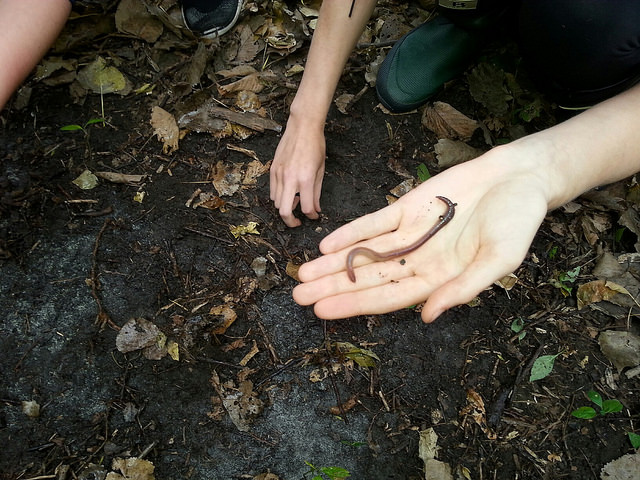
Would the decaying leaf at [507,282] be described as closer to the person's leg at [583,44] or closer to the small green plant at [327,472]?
the person's leg at [583,44]

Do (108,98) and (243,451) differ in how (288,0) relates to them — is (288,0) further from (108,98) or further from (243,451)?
(243,451)

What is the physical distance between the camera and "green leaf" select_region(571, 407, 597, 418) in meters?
3.20

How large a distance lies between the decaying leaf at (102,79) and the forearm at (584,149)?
126 inches

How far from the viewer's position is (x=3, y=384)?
305 cm

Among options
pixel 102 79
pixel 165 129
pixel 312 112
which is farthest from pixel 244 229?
pixel 102 79

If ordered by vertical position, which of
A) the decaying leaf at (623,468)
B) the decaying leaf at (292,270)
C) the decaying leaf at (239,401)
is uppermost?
the decaying leaf at (292,270)

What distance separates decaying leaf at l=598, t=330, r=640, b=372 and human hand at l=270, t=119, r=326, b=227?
86.7 inches

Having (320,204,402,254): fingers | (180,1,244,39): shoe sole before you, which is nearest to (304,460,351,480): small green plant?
(320,204,402,254): fingers

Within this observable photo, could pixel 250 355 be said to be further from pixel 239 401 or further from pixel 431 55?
pixel 431 55

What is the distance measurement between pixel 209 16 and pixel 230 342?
3.00 m

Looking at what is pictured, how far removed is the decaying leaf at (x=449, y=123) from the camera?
14.2ft

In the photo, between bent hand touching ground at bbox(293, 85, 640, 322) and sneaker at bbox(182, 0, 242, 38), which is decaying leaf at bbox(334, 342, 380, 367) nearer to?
bent hand touching ground at bbox(293, 85, 640, 322)

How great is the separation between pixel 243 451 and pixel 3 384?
1489 mm

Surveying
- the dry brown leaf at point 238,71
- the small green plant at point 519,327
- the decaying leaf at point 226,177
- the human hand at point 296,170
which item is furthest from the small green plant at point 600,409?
the dry brown leaf at point 238,71
